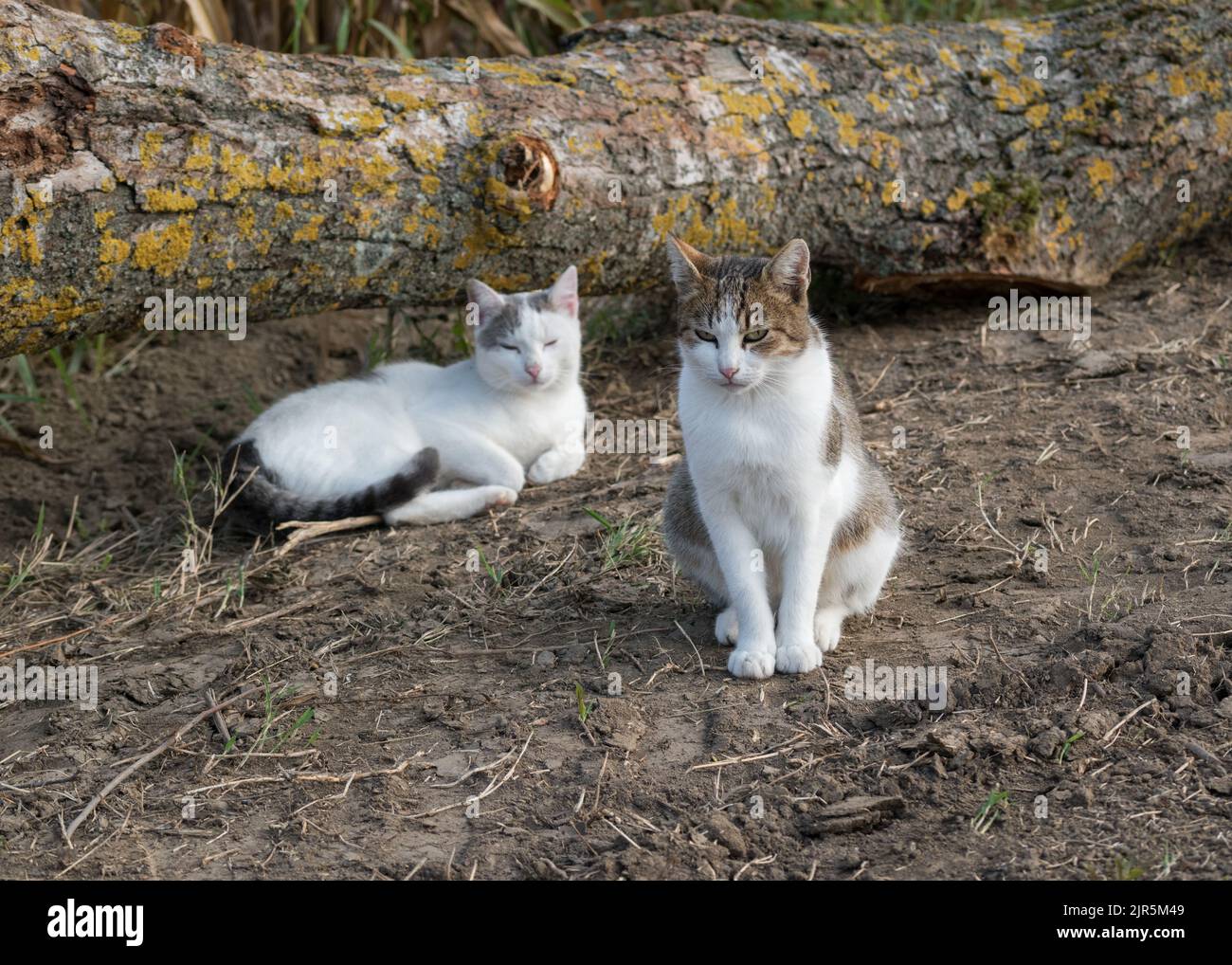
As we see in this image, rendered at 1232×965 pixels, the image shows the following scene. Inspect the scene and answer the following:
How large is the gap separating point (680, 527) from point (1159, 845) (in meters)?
1.66

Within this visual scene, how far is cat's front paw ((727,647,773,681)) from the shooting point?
3.43m

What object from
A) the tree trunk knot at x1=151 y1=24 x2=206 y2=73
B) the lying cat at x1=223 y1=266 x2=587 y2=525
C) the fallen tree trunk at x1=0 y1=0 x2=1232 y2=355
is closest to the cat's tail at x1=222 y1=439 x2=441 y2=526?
the lying cat at x1=223 y1=266 x2=587 y2=525

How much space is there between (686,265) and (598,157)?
61.5 inches

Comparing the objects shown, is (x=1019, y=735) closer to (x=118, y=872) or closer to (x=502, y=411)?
(x=118, y=872)

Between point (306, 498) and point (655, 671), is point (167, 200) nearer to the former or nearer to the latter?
point (306, 498)

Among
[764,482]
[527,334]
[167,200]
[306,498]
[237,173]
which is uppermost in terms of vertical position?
[237,173]

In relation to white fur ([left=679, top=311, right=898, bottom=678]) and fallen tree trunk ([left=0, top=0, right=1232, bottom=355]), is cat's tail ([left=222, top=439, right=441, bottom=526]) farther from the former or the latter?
white fur ([left=679, top=311, right=898, bottom=678])

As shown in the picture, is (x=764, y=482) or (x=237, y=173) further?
(x=237, y=173)

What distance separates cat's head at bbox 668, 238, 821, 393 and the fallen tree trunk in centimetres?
140

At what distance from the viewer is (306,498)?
497 cm

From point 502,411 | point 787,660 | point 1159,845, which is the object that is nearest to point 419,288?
point 502,411

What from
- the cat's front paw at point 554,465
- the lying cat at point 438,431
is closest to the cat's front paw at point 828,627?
the lying cat at point 438,431

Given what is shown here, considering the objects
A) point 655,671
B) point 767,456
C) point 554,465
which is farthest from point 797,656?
point 554,465

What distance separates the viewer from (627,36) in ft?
17.7
